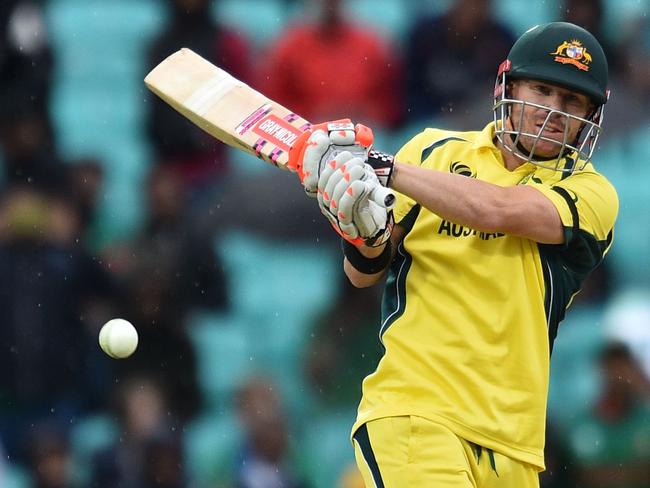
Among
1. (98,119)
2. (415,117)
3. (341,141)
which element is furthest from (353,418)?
(341,141)

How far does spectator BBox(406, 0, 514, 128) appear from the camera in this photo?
6102 millimetres

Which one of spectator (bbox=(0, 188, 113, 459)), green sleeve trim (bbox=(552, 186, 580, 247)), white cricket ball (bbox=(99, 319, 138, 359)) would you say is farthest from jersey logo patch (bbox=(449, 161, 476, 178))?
spectator (bbox=(0, 188, 113, 459))

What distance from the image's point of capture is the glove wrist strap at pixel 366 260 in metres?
3.29

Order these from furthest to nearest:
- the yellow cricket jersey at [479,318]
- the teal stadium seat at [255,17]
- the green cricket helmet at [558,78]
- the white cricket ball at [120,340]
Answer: the teal stadium seat at [255,17] < the white cricket ball at [120,340] < the green cricket helmet at [558,78] < the yellow cricket jersey at [479,318]

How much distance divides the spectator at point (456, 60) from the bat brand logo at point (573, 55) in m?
2.74

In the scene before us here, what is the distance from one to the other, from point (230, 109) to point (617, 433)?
3.02m

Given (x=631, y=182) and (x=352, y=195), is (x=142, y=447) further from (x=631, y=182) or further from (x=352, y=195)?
(x=352, y=195)

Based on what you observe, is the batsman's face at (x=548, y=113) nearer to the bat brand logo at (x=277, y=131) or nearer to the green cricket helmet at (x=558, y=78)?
the green cricket helmet at (x=558, y=78)

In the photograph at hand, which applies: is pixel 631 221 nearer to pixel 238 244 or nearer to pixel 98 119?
pixel 238 244

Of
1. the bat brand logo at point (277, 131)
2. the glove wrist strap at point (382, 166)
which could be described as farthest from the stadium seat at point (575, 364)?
the glove wrist strap at point (382, 166)

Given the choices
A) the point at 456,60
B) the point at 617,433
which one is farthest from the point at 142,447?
the point at 456,60

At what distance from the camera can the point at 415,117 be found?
612cm

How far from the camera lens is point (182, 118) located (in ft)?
20.2

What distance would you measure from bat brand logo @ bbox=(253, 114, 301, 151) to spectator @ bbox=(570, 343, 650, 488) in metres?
2.97
